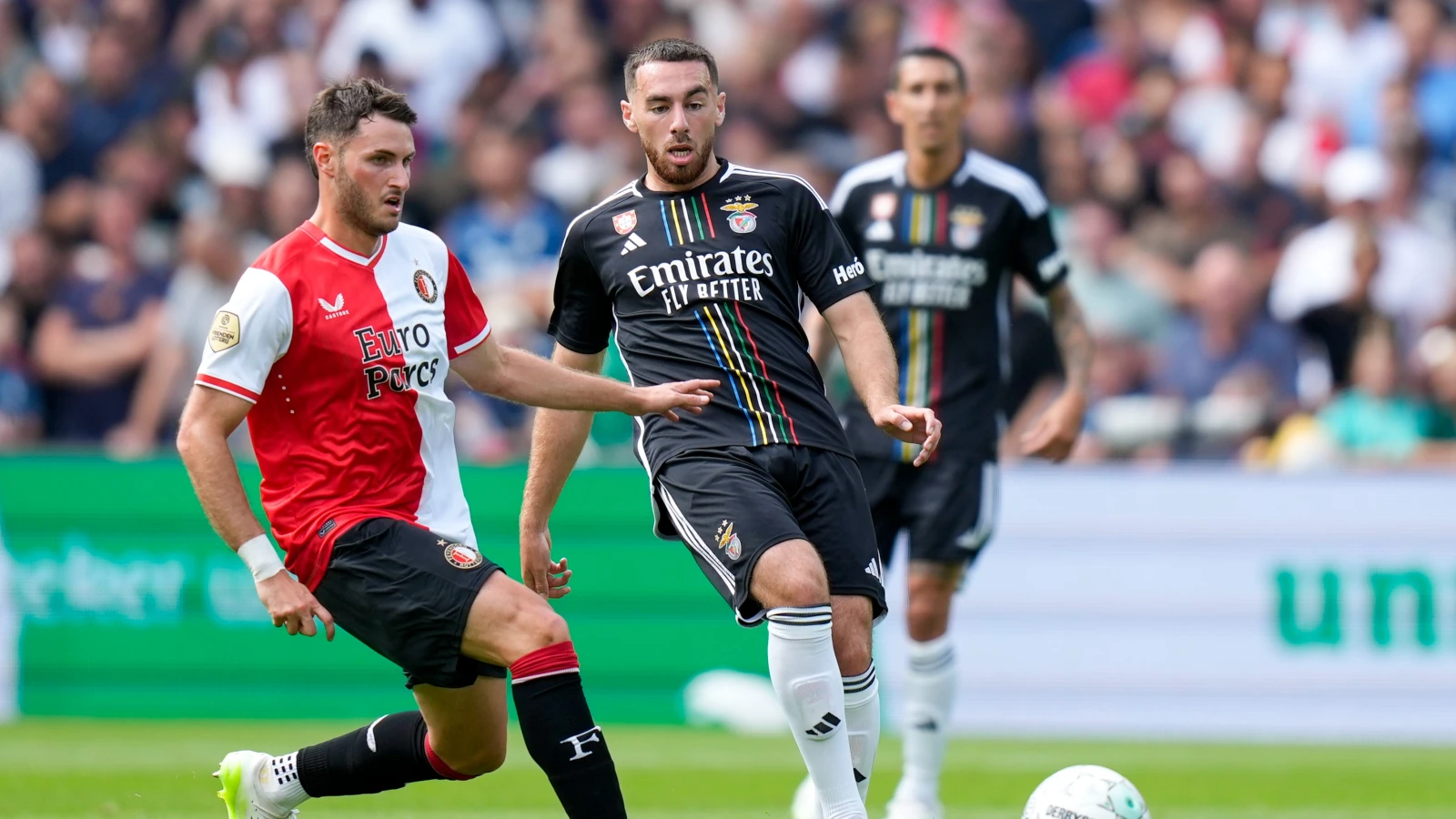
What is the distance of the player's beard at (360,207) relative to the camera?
592 centimetres

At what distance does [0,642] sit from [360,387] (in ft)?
23.1

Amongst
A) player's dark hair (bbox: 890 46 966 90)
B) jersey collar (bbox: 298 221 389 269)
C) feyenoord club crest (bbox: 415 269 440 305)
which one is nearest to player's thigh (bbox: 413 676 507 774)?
feyenoord club crest (bbox: 415 269 440 305)

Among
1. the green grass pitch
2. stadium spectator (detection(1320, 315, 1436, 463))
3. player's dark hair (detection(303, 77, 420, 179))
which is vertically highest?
player's dark hair (detection(303, 77, 420, 179))

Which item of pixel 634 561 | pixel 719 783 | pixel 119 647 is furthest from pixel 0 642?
pixel 719 783

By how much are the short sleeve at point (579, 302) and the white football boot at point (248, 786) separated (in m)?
1.78

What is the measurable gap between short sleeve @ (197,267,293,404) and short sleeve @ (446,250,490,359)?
66cm

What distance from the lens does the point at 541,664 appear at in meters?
5.52

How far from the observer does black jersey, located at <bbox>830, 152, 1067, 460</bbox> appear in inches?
328

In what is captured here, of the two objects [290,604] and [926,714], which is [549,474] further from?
[926,714]

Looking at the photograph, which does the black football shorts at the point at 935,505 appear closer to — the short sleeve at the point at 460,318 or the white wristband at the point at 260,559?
the short sleeve at the point at 460,318

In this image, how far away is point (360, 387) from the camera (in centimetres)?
592

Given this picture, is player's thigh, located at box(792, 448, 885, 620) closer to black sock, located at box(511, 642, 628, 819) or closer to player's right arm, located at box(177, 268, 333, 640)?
black sock, located at box(511, 642, 628, 819)

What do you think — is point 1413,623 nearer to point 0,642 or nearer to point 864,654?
point 864,654

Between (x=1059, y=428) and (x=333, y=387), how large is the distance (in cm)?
350
